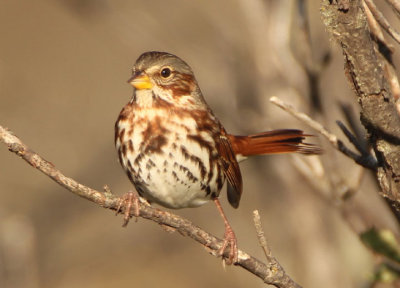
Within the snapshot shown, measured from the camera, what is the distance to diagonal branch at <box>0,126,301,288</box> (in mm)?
2691

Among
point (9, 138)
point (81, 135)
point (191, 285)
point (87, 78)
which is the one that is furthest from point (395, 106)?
point (87, 78)

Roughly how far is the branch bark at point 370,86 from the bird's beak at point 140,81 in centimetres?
173

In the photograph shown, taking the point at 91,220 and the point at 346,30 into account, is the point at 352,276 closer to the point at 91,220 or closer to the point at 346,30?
the point at 346,30

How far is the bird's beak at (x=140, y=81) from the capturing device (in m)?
4.05

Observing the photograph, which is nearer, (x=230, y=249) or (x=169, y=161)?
(x=230, y=249)

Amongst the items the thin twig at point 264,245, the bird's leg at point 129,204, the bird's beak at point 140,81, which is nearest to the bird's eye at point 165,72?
the bird's beak at point 140,81

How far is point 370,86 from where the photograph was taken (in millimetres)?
2422

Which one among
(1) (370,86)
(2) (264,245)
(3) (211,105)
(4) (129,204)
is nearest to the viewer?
(1) (370,86)

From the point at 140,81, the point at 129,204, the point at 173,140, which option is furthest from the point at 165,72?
the point at 129,204

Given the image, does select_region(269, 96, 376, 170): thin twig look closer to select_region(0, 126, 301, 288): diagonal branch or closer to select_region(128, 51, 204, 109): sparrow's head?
select_region(0, 126, 301, 288): diagonal branch

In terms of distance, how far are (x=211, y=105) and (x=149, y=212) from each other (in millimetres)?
2294

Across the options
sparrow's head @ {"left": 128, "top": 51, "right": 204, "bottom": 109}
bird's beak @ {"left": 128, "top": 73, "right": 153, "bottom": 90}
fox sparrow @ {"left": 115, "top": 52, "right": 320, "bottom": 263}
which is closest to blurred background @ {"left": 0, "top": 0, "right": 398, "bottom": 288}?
fox sparrow @ {"left": 115, "top": 52, "right": 320, "bottom": 263}

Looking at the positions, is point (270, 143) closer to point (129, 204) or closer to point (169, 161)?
point (169, 161)

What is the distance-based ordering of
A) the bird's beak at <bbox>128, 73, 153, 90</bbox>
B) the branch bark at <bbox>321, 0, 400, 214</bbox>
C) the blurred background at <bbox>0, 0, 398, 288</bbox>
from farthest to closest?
1. the blurred background at <bbox>0, 0, 398, 288</bbox>
2. the bird's beak at <bbox>128, 73, 153, 90</bbox>
3. the branch bark at <bbox>321, 0, 400, 214</bbox>
